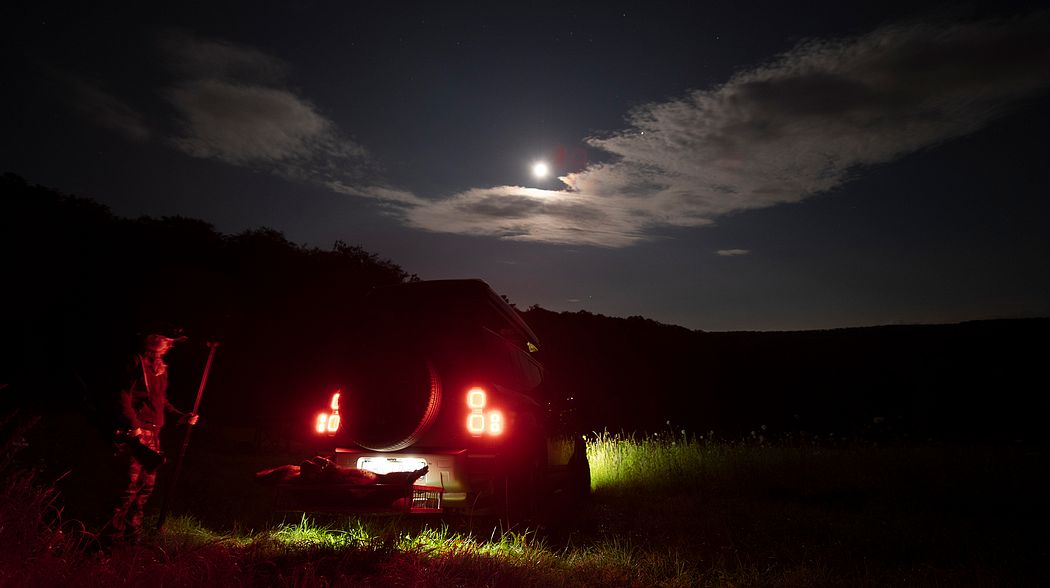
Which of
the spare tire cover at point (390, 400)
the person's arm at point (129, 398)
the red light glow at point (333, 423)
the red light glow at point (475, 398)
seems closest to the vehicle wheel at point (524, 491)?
the red light glow at point (475, 398)

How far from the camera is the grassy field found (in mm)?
4227

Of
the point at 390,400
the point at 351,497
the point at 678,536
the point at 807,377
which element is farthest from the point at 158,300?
the point at 807,377

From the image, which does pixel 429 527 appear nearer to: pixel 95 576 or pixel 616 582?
pixel 616 582

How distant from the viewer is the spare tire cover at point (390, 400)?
5410mm

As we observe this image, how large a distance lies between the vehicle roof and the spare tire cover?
1000 mm

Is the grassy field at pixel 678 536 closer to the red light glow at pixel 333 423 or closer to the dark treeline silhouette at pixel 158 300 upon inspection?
the red light glow at pixel 333 423

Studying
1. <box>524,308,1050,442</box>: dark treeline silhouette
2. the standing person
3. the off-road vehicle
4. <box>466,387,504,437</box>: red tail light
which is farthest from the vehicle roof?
<box>524,308,1050,442</box>: dark treeline silhouette

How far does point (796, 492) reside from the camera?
9492 millimetres

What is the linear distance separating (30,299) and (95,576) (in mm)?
18461

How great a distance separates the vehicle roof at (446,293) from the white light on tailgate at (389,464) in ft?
5.27

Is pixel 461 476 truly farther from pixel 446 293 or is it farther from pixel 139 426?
pixel 139 426

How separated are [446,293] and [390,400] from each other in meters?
1.40

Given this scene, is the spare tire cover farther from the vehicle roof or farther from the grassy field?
the vehicle roof

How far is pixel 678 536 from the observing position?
6832mm
